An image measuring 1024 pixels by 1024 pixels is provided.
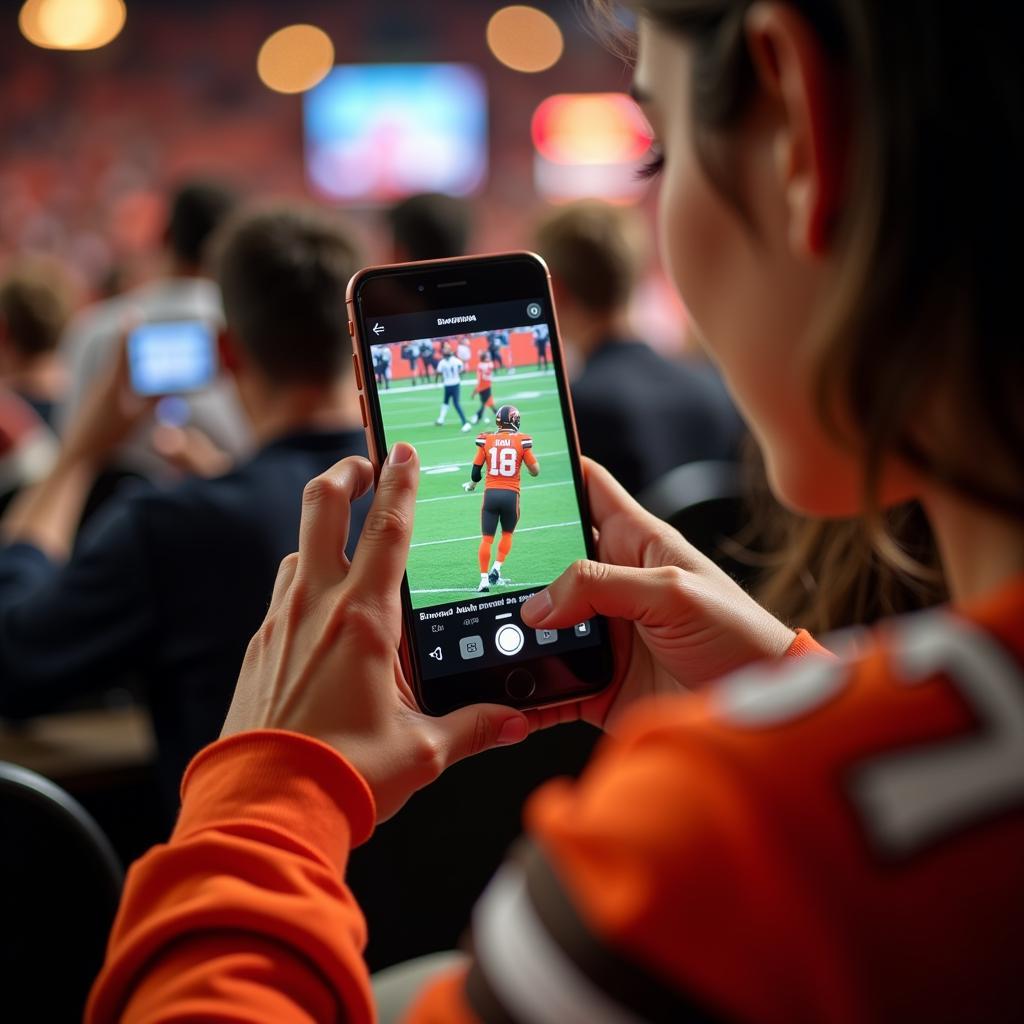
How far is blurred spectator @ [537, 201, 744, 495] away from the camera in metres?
2.51

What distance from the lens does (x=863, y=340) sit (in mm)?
447

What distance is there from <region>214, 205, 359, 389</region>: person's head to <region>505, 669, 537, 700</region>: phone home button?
884 millimetres

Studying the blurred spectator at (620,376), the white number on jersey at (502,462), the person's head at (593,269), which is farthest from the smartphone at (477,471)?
the person's head at (593,269)

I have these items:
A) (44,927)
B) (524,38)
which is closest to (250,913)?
(44,927)

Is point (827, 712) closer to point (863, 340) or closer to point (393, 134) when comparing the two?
point (863, 340)

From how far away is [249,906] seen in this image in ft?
1.68

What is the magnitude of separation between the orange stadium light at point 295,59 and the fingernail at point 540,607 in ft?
26.2

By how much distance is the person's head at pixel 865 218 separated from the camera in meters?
0.43

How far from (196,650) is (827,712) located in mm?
1173

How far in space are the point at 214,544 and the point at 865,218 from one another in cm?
109

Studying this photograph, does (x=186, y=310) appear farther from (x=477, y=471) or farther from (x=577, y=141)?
(x=577, y=141)

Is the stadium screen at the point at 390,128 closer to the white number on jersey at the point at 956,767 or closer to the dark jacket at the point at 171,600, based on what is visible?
the dark jacket at the point at 171,600

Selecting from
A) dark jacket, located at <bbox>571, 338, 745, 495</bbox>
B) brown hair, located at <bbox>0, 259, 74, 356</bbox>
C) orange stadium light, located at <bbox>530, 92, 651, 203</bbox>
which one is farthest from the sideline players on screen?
orange stadium light, located at <bbox>530, 92, 651, 203</bbox>

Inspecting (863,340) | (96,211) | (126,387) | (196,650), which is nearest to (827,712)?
(863,340)
